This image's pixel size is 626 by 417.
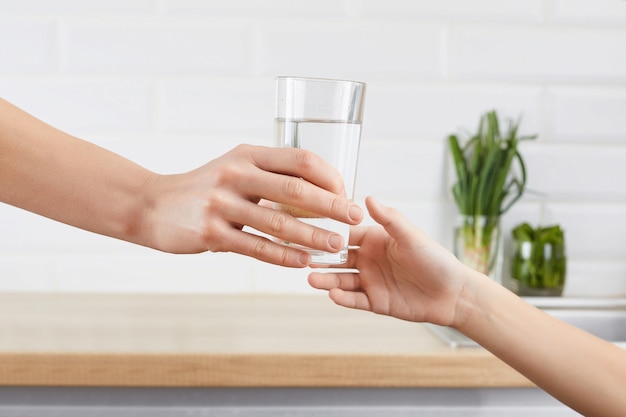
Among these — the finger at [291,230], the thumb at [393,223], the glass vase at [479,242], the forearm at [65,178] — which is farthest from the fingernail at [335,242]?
the glass vase at [479,242]

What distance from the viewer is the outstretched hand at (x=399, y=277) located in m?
0.92

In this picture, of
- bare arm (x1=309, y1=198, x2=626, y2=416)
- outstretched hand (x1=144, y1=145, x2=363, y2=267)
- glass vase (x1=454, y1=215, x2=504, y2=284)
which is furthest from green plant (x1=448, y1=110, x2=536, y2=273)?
outstretched hand (x1=144, y1=145, x2=363, y2=267)

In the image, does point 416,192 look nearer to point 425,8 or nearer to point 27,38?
point 425,8

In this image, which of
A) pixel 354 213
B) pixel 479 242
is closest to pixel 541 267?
pixel 479 242

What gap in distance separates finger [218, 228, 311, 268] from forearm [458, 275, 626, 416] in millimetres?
279

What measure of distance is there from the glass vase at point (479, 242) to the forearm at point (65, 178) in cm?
84

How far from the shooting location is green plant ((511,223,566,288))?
5.16 ft

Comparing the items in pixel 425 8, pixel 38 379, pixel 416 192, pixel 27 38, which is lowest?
pixel 38 379

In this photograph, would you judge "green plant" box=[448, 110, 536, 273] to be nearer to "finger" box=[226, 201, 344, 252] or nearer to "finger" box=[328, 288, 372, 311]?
"finger" box=[328, 288, 372, 311]

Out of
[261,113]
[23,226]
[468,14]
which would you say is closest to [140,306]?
[23,226]

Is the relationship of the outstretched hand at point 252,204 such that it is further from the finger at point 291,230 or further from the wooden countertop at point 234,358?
the wooden countertop at point 234,358

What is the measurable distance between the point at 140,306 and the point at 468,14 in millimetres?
880

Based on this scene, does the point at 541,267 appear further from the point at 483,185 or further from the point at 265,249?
the point at 265,249

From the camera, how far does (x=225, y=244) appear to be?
0.81m
